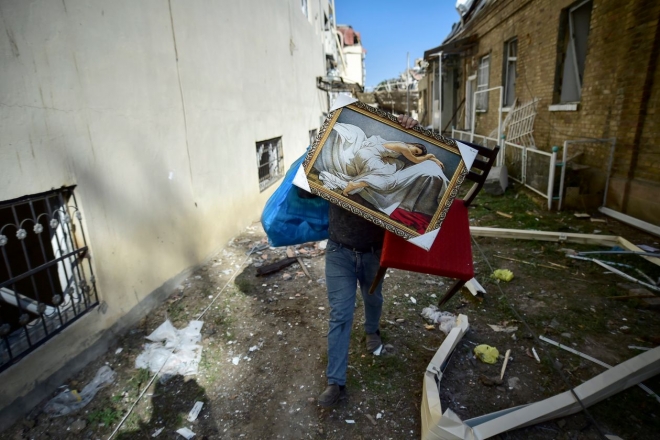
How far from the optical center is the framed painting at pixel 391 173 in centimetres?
198

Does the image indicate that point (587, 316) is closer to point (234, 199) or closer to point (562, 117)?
point (234, 199)

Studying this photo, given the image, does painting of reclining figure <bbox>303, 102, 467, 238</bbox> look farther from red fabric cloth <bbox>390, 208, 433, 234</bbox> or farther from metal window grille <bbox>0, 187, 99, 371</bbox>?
metal window grille <bbox>0, 187, 99, 371</bbox>

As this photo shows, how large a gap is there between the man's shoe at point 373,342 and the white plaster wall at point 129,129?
93.1 inches

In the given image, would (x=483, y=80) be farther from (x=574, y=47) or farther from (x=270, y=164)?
(x=270, y=164)

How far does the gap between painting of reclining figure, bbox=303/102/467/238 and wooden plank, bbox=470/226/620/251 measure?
13.2 ft

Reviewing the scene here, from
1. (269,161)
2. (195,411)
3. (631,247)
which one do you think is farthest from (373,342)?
(269,161)

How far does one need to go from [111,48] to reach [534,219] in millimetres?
6510

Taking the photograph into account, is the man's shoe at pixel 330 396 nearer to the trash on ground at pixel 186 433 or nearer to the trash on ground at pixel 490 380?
the trash on ground at pixel 186 433

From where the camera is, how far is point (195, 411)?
8.47 feet

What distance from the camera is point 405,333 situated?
11.2 ft

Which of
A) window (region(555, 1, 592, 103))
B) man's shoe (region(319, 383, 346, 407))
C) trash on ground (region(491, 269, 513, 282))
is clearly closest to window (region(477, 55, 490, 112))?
window (region(555, 1, 592, 103))

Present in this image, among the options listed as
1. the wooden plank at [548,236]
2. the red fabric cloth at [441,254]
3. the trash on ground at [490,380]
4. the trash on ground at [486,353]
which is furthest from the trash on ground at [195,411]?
the wooden plank at [548,236]

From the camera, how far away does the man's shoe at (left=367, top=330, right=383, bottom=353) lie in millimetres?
3133

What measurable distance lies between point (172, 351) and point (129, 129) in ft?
7.02
